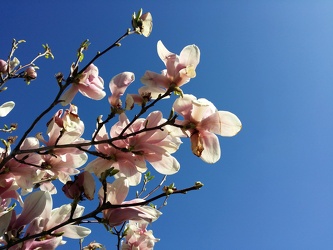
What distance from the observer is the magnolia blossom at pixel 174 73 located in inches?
A: 53.2

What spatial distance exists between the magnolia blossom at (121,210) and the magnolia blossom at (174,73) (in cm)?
36

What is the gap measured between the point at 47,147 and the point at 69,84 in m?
0.26

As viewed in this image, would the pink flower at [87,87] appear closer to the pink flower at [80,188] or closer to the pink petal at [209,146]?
the pink flower at [80,188]

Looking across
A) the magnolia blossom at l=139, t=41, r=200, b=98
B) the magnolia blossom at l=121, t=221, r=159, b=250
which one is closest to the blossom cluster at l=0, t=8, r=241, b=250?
the magnolia blossom at l=139, t=41, r=200, b=98

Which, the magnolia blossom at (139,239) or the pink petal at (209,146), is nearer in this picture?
the pink petal at (209,146)

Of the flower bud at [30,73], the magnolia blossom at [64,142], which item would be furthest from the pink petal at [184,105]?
the flower bud at [30,73]

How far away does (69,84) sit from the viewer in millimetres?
1414

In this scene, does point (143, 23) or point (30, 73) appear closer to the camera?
point (143, 23)

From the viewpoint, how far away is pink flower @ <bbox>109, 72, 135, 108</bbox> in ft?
4.57

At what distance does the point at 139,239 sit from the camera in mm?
1885

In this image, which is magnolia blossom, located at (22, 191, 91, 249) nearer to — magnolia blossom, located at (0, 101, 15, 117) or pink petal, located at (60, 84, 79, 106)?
pink petal, located at (60, 84, 79, 106)

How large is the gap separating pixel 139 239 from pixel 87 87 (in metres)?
0.89

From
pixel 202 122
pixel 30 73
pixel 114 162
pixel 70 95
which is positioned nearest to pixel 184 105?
pixel 202 122

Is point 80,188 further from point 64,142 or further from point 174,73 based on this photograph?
point 174,73
